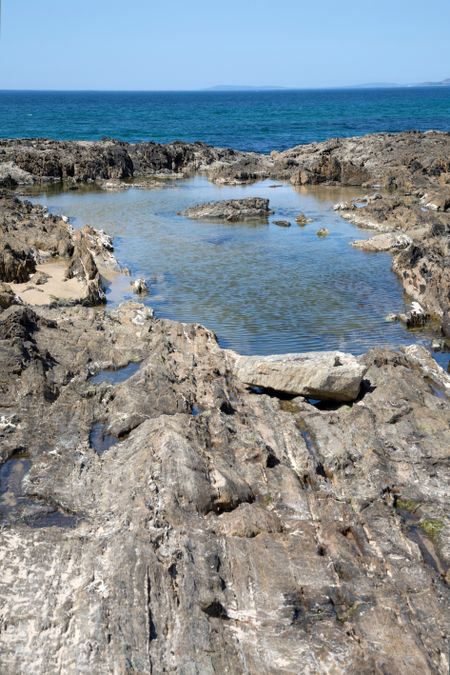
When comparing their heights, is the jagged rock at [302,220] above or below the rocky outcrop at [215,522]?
above

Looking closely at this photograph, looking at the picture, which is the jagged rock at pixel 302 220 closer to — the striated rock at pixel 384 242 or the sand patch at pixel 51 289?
the striated rock at pixel 384 242

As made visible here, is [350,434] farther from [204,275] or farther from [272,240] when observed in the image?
[272,240]

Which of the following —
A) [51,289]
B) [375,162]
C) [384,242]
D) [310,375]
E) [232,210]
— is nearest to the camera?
[310,375]

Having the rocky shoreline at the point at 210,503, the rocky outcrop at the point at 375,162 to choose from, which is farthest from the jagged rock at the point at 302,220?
the rocky shoreline at the point at 210,503

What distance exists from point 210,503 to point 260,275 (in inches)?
668

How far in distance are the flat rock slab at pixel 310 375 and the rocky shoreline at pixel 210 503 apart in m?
0.04

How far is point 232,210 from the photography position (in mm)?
37062

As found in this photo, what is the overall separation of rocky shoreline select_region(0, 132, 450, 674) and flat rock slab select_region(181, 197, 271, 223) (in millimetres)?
18981

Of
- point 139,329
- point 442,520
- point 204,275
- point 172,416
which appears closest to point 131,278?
point 204,275

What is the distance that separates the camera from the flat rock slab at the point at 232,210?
36625mm

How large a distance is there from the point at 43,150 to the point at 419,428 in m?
48.5

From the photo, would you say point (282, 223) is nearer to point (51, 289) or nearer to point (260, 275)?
point (260, 275)

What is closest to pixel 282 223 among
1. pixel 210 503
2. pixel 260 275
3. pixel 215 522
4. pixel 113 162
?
pixel 260 275

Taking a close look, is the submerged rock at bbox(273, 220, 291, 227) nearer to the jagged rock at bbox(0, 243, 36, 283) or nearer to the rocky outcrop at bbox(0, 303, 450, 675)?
the jagged rock at bbox(0, 243, 36, 283)
